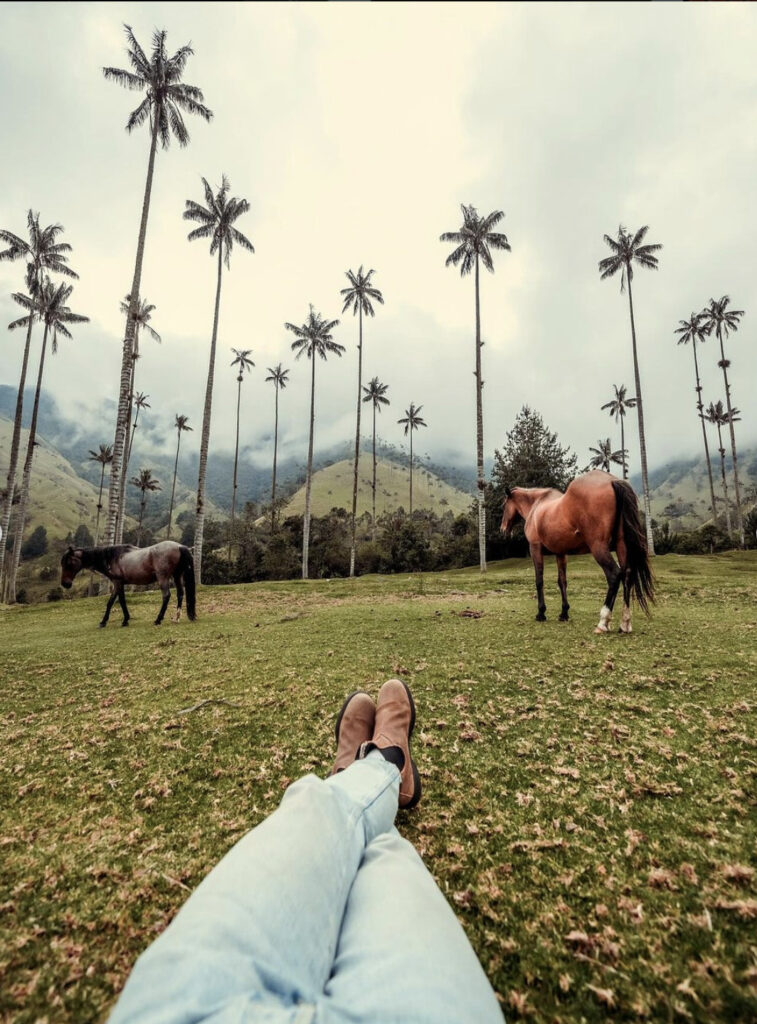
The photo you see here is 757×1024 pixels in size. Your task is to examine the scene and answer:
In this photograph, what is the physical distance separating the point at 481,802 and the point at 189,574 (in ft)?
35.8

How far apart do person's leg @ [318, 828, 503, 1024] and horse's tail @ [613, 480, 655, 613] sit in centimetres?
755

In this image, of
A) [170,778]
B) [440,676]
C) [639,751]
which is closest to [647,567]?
[440,676]

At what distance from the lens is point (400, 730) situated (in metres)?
3.35

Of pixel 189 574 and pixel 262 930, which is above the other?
pixel 189 574

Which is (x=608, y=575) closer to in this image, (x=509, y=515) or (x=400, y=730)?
(x=509, y=515)

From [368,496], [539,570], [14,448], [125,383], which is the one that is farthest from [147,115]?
[368,496]

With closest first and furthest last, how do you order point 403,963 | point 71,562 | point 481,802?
point 403,963
point 481,802
point 71,562

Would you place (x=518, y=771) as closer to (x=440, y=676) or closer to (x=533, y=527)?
(x=440, y=676)

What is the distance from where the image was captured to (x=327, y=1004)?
1313mm

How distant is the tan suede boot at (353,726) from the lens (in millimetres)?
3400

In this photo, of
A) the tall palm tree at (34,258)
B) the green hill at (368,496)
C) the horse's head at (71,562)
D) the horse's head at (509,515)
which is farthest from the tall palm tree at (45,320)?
the green hill at (368,496)

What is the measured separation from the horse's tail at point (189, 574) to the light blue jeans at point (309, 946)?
10.8m

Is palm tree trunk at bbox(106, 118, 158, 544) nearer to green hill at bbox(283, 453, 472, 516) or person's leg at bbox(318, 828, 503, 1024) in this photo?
person's leg at bbox(318, 828, 503, 1024)

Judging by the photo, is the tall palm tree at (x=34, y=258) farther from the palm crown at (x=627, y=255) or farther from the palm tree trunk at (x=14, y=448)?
the palm crown at (x=627, y=255)
